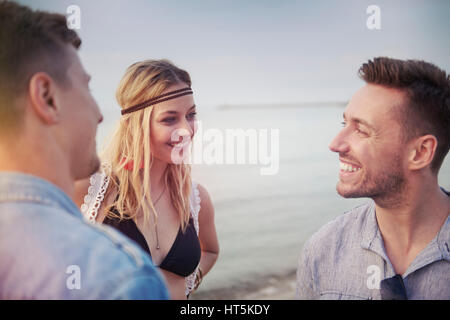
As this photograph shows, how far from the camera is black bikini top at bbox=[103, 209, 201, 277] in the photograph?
7.00ft

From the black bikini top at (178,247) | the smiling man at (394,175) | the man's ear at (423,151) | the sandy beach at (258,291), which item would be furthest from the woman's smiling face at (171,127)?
the sandy beach at (258,291)

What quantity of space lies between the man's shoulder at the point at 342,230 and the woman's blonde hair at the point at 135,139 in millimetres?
768

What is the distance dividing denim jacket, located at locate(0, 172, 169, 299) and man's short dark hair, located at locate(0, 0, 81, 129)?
0.28 meters

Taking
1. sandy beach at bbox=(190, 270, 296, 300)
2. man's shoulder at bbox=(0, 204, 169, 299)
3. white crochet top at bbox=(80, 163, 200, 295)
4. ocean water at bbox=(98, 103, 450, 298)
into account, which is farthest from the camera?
ocean water at bbox=(98, 103, 450, 298)

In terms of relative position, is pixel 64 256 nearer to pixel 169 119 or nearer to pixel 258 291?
pixel 169 119

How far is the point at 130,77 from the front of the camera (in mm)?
2238

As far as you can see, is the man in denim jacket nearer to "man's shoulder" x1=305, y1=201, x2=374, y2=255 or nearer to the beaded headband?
the beaded headband

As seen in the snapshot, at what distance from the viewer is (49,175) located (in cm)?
107

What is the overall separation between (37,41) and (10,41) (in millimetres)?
72

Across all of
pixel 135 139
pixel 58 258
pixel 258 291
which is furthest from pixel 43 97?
pixel 258 291

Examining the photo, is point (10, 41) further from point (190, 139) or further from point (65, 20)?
point (190, 139)

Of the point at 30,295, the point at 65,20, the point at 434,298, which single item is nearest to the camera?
the point at 30,295

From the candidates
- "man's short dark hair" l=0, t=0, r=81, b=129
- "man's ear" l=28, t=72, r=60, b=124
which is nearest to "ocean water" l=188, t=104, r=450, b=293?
"man's short dark hair" l=0, t=0, r=81, b=129
